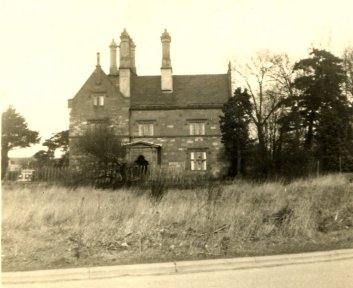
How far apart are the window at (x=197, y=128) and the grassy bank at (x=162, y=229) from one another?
32.4 m

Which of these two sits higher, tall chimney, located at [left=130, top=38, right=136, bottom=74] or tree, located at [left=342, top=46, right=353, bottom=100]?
tall chimney, located at [left=130, top=38, right=136, bottom=74]

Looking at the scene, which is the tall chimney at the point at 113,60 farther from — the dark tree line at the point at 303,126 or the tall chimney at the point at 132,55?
the dark tree line at the point at 303,126

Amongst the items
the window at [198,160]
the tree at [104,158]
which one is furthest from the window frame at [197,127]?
the tree at [104,158]

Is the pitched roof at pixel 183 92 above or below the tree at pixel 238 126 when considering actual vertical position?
above

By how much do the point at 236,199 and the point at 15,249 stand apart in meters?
7.88

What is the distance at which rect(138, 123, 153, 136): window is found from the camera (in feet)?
161

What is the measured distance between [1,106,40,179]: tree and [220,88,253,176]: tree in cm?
2976

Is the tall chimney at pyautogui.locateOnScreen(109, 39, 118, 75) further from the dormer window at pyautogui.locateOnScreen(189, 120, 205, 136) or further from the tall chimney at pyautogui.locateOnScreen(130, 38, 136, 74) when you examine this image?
the dormer window at pyautogui.locateOnScreen(189, 120, 205, 136)

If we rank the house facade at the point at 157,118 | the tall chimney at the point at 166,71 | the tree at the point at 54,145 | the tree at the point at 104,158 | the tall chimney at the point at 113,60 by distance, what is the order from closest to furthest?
the tree at the point at 104,158
the house facade at the point at 157,118
the tall chimney at the point at 166,71
the tall chimney at the point at 113,60
the tree at the point at 54,145

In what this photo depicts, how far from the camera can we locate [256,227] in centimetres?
1338

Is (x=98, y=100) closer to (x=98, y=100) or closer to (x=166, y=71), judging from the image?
(x=98, y=100)

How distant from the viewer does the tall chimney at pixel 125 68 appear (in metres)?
49.7

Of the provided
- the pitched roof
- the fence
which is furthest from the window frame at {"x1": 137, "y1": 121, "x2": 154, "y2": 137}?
the fence

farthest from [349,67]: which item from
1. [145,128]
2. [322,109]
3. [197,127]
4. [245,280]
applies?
[245,280]
